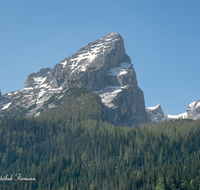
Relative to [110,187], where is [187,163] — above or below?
above

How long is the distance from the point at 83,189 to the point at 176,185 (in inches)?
1729

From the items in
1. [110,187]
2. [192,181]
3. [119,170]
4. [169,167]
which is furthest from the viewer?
[119,170]

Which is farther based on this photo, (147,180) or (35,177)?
(35,177)

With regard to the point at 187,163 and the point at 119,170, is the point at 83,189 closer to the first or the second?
the point at 119,170

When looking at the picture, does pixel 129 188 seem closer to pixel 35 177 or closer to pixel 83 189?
pixel 83 189

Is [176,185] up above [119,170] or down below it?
below

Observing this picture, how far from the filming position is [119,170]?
652 ft

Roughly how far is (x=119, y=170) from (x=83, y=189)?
30.9 metres

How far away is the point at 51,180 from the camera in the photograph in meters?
188

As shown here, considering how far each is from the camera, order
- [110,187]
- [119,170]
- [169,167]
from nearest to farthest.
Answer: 1. [110,187]
2. [169,167]
3. [119,170]

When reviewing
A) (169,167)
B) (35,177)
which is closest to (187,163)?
(169,167)

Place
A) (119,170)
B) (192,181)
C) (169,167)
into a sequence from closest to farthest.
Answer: (192,181), (169,167), (119,170)

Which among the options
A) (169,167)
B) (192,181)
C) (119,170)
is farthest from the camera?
(119,170)

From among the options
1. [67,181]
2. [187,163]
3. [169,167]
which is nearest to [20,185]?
[67,181]
